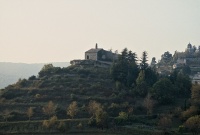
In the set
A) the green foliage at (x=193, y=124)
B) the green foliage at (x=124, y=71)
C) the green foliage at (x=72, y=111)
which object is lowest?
the green foliage at (x=193, y=124)

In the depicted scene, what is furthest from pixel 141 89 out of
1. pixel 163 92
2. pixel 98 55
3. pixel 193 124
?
pixel 98 55

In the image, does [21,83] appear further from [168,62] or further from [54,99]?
[168,62]

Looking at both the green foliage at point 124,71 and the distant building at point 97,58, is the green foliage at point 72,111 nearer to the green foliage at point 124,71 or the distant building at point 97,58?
the green foliage at point 124,71

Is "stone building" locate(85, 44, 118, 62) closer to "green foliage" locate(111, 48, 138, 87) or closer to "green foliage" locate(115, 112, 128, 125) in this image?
"green foliage" locate(111, 48, 138, 87)

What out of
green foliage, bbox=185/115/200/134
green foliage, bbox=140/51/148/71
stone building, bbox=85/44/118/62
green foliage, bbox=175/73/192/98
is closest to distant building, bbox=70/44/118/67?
stone building, bbox=85/44/118/62

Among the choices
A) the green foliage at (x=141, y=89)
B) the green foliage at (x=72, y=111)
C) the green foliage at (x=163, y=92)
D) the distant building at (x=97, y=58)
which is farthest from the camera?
the distant building at (x=97, y=58)

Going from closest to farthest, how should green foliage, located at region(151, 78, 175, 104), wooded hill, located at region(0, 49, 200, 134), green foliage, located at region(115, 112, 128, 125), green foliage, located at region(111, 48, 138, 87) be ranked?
wooded hill, located at region(0, 49, 200, 134) → green foliage, located at region(115, 112, 128, 125) → green foliage, located at region(151, 78, 175, 104) → green foliage, located at region(111, 48, 138, 87)

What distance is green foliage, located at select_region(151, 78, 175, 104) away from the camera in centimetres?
6912

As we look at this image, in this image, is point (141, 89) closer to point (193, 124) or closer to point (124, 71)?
point (124, 71)

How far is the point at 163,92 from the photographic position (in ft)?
230

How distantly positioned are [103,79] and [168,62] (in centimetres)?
6441

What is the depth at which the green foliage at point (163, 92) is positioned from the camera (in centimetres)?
6912

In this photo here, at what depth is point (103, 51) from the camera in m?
95.2

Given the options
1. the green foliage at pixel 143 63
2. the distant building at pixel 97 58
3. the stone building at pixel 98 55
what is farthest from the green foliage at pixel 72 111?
the stone building at pixel 98 55
